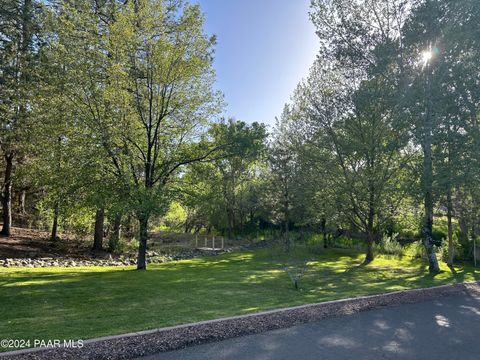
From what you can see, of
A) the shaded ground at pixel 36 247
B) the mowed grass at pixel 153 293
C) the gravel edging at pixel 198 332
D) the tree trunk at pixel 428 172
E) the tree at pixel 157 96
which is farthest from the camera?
the shaded ground at pixel 36 247

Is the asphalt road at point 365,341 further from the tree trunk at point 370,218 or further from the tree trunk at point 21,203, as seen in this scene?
the tree trunk at point 21,203

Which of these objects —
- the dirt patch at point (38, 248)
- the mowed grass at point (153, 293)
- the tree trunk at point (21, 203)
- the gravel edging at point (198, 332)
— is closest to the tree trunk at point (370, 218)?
the mowed grass at point (153, 293)

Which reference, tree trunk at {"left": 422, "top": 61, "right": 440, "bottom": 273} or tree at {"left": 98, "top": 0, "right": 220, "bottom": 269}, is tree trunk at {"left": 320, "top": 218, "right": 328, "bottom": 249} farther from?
tree at {"left": 98, "top": 0, "right": 220, "bottom": 269}

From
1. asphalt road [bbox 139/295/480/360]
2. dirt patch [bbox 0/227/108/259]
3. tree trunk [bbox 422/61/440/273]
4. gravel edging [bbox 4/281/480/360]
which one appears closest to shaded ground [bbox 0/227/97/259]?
dirt patch [bbox 0/227/108/259]

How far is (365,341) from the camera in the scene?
4688 millimetres

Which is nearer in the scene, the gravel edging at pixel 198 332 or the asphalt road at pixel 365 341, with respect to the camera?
the gravel edging at pixel 198 332

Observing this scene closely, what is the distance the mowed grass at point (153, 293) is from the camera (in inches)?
201

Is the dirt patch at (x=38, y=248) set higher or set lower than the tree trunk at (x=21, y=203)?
lower

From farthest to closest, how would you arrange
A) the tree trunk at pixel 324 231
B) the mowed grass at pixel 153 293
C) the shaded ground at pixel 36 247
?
1. the tree trunk at pixel 324 231
2. the shaded ground at pixel 36 247
3. the mowed grass at pixel 153 293

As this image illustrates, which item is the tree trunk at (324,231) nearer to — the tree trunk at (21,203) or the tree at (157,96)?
the tree at (157,96)

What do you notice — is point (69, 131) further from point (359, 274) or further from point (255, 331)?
point (359, 274)

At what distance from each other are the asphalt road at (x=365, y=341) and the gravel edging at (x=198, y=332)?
0.17 meters

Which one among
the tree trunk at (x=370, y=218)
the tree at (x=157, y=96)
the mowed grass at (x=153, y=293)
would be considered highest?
the tree at (x=157, y=96)

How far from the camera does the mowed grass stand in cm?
511
